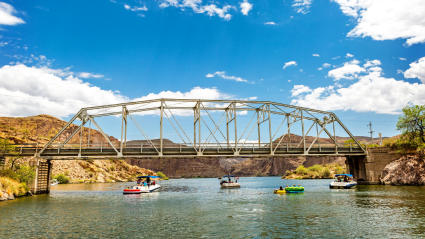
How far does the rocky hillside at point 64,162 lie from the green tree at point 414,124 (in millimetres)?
116838

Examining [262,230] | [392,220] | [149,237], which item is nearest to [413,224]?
[392,220]

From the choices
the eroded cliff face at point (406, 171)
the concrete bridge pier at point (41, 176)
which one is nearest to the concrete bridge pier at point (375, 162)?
the eroded cliff face at point (406, 171)

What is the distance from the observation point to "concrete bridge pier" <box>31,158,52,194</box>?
5303 cm

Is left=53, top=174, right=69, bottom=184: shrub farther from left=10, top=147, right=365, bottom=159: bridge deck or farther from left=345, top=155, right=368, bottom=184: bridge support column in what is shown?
left=345, top=155, right=368, bottom=184: bridge support column

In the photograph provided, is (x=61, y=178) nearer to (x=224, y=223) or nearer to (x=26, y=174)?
(x=26, y=174)

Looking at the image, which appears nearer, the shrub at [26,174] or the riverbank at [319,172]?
the shrub at [26,174]

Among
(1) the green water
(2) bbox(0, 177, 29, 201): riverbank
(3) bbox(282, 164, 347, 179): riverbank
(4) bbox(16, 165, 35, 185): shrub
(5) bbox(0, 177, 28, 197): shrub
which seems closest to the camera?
(1) the green water

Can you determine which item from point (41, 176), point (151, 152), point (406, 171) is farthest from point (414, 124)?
point (41, 176)

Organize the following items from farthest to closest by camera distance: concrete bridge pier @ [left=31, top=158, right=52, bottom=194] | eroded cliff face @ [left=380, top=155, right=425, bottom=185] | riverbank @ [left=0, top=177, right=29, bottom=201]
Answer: eroded cliff face @ [left=380, top=155, right=425, bottom=185], concrete bridge pier @ [left=31, top=158, right=52, bottom=194], riverbank @ [left=0, top=177, right=29, bottom=201]

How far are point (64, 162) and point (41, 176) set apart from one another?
83.3 meters

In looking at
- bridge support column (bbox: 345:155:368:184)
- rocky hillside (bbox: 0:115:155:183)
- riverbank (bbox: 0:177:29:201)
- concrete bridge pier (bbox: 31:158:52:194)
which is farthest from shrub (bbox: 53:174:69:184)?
bridge support column (bbox: 345:155:368:184)

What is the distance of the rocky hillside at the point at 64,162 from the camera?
12069cm

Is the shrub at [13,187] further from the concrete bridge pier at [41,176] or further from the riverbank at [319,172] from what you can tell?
the riverbank at [319,172]

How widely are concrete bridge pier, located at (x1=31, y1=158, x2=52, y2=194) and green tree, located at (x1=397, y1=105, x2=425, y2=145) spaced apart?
78.1 metres
